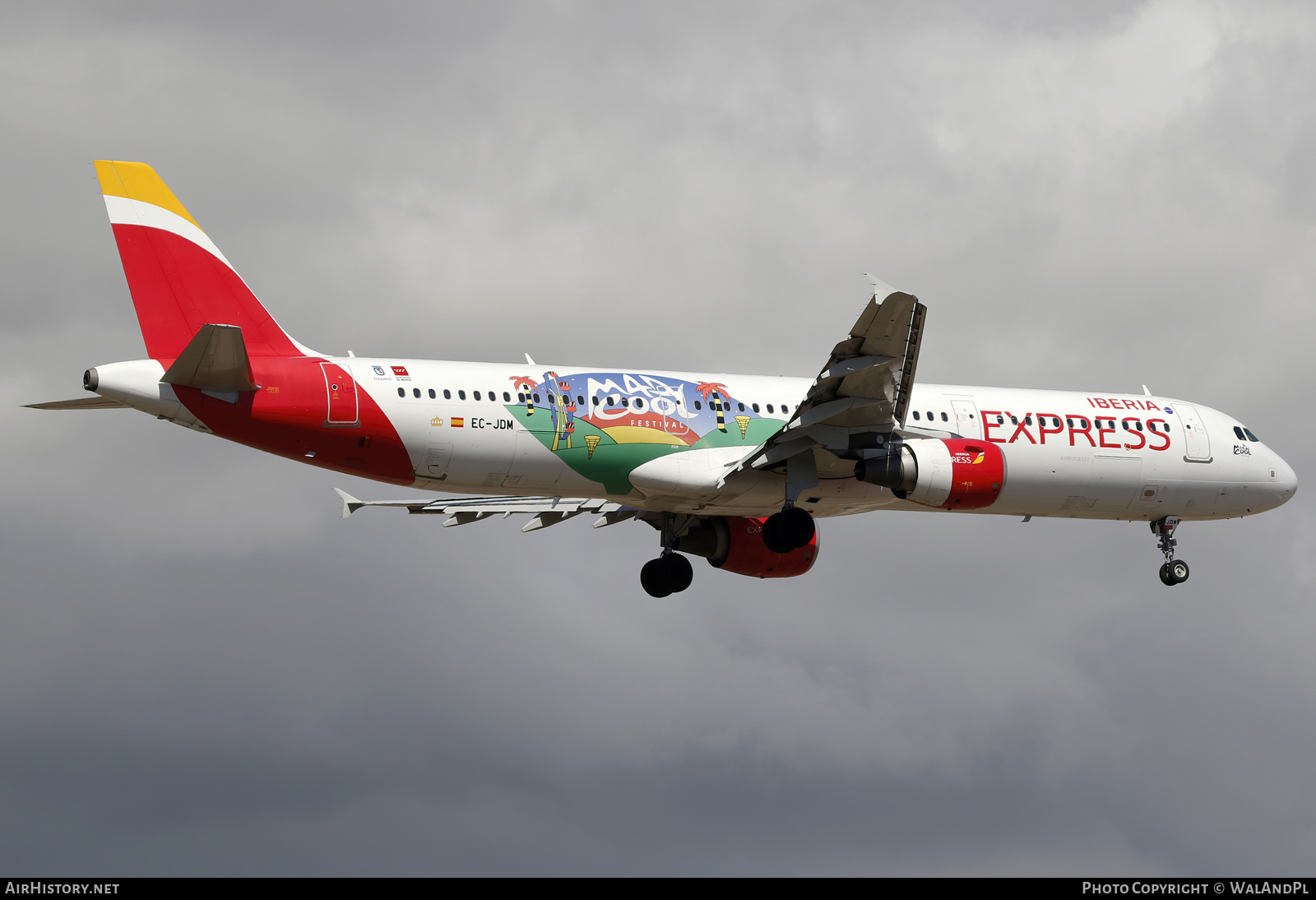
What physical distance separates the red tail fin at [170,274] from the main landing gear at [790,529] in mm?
9162

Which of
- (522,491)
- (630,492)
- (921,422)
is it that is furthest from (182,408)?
(921,422)

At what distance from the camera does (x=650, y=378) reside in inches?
1185

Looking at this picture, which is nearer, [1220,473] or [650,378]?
[650,378]

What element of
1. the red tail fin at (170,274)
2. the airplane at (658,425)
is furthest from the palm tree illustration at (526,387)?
the red tail fin at (170,274)

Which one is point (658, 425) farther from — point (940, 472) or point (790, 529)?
point (940, 472)

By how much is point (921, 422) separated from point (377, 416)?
35.6 feet

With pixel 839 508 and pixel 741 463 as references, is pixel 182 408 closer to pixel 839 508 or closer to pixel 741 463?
pixel 741 463

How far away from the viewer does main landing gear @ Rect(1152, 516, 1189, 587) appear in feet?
109

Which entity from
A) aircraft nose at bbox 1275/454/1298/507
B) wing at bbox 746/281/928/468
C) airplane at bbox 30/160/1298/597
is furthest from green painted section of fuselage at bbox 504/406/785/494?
aircraft nose at bbox 1275/454/1298/507

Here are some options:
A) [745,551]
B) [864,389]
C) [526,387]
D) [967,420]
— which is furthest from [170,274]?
[967,420]

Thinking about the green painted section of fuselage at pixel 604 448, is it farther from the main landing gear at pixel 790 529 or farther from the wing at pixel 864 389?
the main landing gear at pixel 790 529

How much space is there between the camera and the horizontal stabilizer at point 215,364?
25688mm

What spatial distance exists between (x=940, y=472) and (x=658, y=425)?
5318mm
